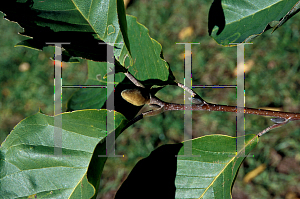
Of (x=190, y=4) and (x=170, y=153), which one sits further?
(x=190, y=4)

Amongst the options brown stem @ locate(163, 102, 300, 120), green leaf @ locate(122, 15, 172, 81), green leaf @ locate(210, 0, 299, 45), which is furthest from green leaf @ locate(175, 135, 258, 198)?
green leaf @ locate(210, 0, 299, 45)

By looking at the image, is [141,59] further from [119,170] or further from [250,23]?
[119,170]

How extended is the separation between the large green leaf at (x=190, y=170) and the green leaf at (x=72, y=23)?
0.50m

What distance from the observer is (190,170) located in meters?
1.23

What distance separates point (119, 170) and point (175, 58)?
67.7 inches

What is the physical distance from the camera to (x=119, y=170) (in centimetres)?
336

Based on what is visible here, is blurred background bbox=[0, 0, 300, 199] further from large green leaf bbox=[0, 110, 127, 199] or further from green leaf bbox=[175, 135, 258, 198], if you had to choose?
large green leaf bbox=[0, 110, 127, 199]

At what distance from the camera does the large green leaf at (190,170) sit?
1.20 meters

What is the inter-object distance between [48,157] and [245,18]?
108cm

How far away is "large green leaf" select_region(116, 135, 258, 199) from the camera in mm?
1196

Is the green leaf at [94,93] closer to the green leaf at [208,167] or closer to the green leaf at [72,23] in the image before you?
the green leaf at [72,23]

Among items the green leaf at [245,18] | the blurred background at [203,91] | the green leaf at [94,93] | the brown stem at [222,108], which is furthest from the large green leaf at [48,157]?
the blurred background at [203,91]

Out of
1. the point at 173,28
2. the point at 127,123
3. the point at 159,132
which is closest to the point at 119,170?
the point at 159,132

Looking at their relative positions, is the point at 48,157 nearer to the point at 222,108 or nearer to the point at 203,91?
the point at 222,108
